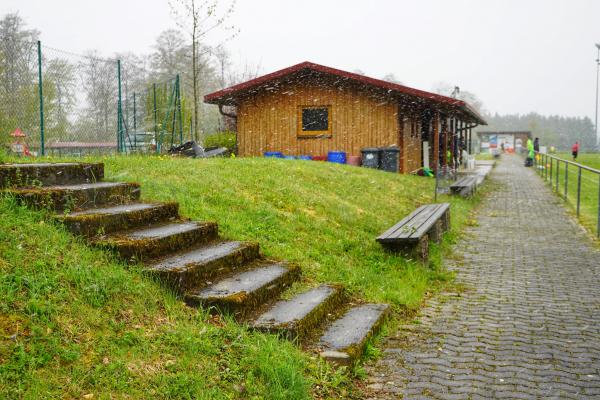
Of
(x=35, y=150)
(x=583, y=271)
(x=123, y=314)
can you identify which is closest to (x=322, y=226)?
(x=583, y=271)

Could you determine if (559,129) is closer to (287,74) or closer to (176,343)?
(287,74)

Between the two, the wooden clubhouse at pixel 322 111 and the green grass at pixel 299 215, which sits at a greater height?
the wooden clubhouse at pixel 322 111

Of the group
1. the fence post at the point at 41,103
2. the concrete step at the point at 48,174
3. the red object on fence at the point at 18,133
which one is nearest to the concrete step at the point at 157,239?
the concrete step at the point at 48,174

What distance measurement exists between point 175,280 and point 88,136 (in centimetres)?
1009

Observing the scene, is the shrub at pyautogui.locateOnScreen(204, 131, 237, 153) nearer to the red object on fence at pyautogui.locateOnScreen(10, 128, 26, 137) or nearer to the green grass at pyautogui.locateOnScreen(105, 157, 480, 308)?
the red object on fence at pyautogui.locateOnScreen(10, 128, 26, 137)

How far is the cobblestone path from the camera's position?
386cm

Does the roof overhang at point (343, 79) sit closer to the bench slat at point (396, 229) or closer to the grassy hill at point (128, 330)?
the bench slat at point (396, 229)

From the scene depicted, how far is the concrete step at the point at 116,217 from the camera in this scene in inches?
183

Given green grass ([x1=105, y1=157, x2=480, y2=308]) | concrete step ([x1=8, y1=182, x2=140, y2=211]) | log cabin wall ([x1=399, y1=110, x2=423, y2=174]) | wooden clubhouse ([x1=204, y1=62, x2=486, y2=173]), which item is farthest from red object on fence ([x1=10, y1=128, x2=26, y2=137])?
log cabin wall ([x1=399, y1=110, x2=423, y2=174])

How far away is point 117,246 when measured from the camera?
4531mm

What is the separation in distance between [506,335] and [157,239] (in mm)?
3126

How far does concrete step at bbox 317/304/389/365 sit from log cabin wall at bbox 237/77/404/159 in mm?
14208

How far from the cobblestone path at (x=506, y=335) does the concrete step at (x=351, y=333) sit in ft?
0.64

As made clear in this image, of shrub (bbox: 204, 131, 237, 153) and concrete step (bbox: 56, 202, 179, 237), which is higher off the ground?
shrub (bbox: 204, 131, 237, 153)
